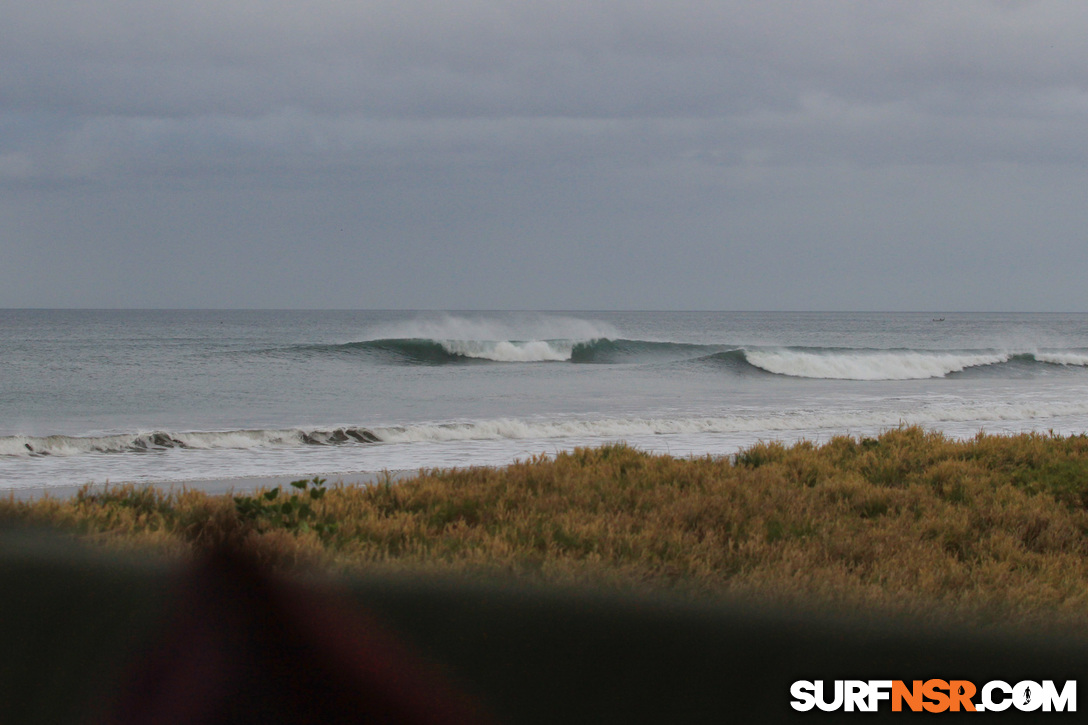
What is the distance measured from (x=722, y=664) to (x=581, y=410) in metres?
17.6

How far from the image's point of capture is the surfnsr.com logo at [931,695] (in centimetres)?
358

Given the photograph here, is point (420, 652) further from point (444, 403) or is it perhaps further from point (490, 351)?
point (490, 351)

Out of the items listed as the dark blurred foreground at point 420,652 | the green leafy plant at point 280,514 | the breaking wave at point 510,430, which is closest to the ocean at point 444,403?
the breaking wave at point 510,430

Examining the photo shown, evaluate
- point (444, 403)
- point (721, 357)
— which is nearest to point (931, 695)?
point (444, 403)

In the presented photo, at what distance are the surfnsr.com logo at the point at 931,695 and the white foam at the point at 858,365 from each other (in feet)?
115

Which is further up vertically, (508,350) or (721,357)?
(508,350)

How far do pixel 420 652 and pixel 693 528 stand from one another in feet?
9.03

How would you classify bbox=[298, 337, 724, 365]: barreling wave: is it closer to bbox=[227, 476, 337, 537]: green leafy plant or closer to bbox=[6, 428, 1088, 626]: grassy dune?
bbox=[6, 428, 1088, 626]: grassy dune

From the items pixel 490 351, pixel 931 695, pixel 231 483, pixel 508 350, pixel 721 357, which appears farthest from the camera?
pixel 508 350

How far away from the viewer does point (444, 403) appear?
22.5 metres

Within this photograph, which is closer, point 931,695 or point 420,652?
point 931,695

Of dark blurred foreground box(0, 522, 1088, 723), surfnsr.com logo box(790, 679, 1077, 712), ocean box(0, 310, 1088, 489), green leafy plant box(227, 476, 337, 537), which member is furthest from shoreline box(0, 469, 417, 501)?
surfnsr.com logo box(790, 679, 1077, 712)

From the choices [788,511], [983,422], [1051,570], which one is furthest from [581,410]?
[1051,570]

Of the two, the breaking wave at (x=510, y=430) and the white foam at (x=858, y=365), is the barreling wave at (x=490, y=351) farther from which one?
the breaking wave at (x=510, y=430)
